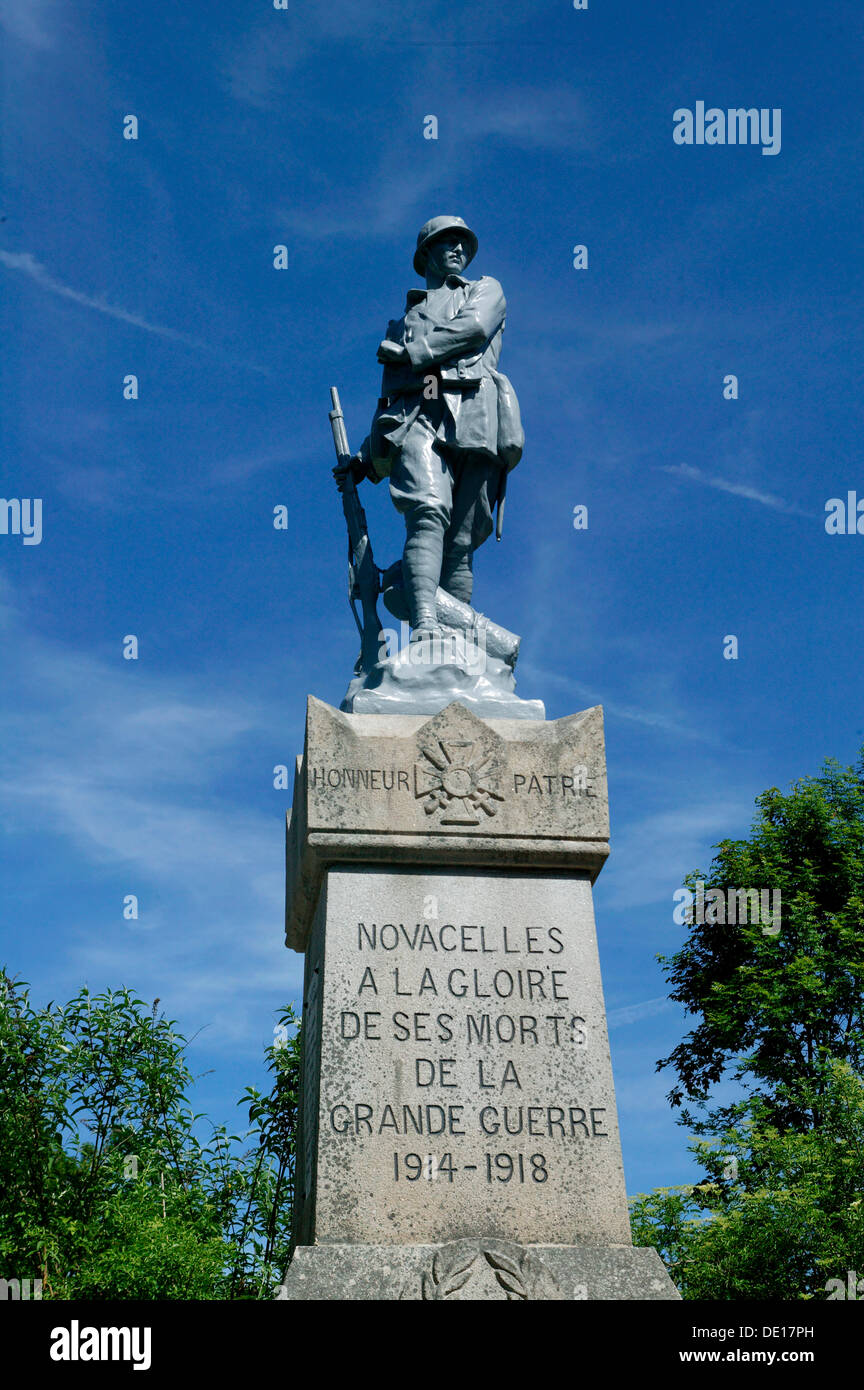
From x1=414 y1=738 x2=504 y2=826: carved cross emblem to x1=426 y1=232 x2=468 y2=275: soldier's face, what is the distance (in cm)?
357

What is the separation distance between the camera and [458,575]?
340 inches

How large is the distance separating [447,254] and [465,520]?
5.94ft

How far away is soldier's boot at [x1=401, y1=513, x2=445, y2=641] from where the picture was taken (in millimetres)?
8125

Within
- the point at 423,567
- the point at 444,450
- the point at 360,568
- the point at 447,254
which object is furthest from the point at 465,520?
the point at 447,254

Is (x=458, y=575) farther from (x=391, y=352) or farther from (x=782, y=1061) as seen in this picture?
(x=782, y=1061)

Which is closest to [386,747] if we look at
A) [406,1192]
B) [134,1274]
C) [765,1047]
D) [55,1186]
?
[406,1192]

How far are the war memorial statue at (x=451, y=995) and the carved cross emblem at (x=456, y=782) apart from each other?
0.03ft

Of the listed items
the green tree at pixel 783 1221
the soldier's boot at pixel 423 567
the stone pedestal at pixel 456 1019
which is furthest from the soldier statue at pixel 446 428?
the green tree at pixel 783 1221

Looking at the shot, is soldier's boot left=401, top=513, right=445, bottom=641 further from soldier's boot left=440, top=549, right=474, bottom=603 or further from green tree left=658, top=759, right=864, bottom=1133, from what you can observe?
green tree left=658, top=759, right=864, bottom=1133

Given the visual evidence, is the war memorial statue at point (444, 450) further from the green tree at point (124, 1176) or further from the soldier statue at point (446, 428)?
the green tree at point (124, 1176)

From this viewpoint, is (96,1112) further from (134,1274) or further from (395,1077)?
(395,1077)

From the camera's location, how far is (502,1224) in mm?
6098

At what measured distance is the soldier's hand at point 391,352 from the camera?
8.52 metres
